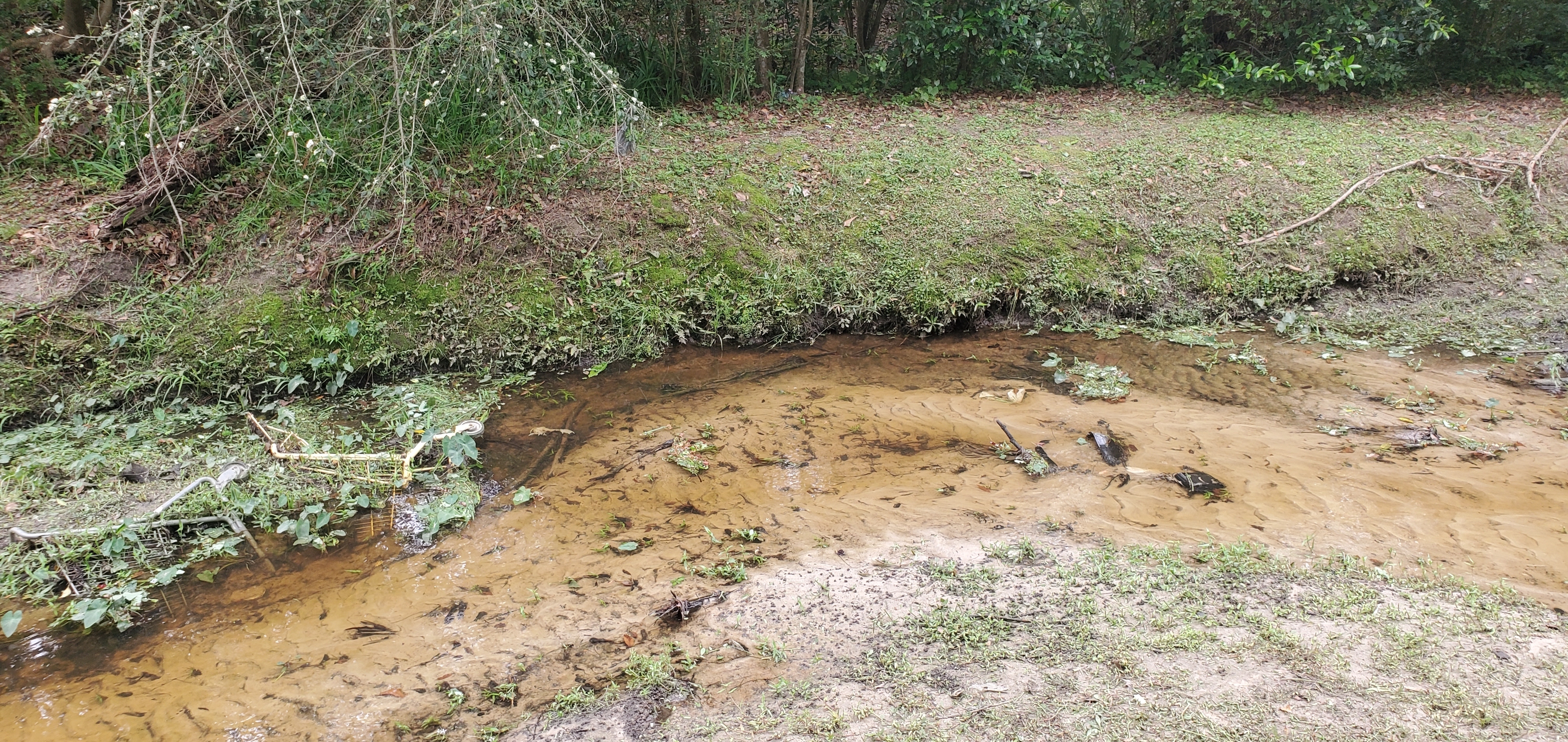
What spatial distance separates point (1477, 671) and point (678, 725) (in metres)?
2.45

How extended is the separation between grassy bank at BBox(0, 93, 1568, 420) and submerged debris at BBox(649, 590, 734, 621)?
256cm

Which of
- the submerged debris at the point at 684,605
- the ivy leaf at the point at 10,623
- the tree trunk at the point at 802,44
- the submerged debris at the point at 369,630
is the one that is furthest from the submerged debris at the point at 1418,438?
the ivy leaf at the point at 10,623

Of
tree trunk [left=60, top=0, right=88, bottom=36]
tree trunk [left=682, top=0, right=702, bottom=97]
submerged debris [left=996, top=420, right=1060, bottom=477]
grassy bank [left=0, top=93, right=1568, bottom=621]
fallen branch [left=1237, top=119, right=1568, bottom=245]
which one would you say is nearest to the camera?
submerged debris [left=996, top=420, right=1060, bottom=477]

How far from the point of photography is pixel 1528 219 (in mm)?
6082

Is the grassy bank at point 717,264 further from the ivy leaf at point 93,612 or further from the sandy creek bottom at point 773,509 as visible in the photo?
the ivy leaf at point 93,612

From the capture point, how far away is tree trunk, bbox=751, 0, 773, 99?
762 centimetres

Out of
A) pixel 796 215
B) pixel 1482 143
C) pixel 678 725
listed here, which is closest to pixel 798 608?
pixel 678 725

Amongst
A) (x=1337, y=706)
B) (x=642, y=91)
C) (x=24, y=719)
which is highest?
(x=642, y=91)

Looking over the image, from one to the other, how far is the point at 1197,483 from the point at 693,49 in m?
5.90

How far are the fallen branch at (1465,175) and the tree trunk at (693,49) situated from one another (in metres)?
4.88

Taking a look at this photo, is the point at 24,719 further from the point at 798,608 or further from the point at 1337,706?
the point at 1337,706

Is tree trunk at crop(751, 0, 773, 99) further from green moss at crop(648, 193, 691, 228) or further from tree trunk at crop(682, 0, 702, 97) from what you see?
green moss at crop(648, 193, 691, 228)

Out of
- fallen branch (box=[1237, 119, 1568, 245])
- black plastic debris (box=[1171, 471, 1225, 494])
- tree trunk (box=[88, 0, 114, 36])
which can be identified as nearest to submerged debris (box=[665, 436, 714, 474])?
black plastic debris (box=[1171, 471, 1225, 494])

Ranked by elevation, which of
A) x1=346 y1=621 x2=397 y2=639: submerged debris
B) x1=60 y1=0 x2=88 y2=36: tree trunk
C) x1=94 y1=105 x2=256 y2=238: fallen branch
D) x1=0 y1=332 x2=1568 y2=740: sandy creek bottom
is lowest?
x1=346 y1=621 x2=397 y2=639: submerged debris
